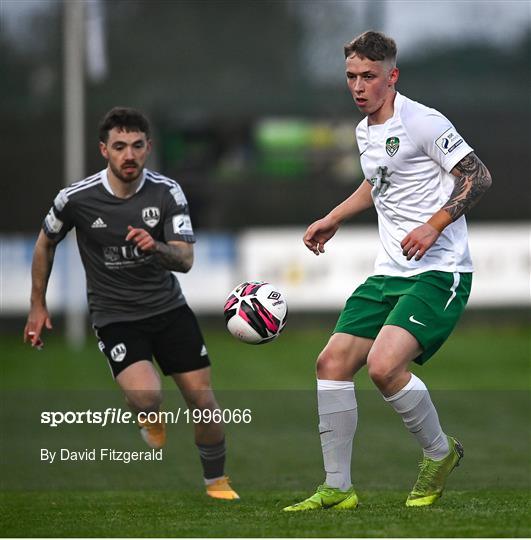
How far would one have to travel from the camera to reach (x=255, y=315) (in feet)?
21.5

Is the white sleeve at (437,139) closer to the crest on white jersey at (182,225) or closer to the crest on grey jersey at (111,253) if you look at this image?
the crest on white jersey at (182,225)

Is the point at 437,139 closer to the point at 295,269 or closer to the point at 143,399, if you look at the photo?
the point at 143,399

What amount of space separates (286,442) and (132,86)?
14.5 metres

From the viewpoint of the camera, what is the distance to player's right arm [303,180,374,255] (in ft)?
21.8

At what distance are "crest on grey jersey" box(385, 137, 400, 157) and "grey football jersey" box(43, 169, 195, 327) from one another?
1.46 metres

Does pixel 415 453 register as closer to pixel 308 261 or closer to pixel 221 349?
pixel 221 349

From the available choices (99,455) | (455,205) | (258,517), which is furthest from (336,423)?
(99,455)

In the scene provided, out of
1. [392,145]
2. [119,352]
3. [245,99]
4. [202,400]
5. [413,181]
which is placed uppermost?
[245,99]

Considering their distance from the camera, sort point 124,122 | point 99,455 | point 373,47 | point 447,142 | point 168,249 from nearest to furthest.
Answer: point 447,142
point 373,47
point 168,249
point 124,122
point 99,455

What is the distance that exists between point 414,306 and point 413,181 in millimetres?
668

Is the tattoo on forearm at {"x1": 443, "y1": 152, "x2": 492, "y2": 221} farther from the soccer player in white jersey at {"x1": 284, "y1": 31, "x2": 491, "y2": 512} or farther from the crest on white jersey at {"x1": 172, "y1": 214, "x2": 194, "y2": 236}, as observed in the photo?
the crest on white jersey at {"x1": 172, "y1": 214, "x2": 194, "y2": 236}

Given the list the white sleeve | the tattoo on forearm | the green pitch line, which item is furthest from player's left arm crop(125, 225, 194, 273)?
the tattoo on forearm

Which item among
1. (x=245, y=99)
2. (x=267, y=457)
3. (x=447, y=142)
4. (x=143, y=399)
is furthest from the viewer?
(x=245, y=99)

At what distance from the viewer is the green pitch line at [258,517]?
5.43 meters
